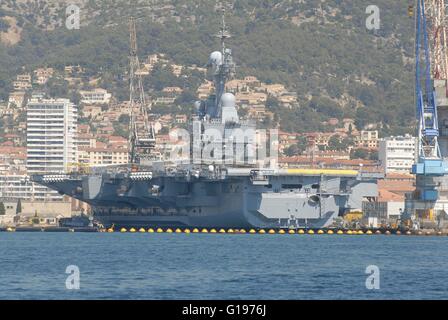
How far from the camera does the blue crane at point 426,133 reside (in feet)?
318

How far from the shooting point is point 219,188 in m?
90.8

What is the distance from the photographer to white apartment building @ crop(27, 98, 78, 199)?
173875mm

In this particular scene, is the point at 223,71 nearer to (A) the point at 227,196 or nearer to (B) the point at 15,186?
(A) the point at 227,196

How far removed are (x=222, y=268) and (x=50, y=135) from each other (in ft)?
409

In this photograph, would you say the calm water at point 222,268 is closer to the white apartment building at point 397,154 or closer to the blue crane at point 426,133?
the blue crane at point 426,133

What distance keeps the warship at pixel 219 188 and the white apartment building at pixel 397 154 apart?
7310 centimetres

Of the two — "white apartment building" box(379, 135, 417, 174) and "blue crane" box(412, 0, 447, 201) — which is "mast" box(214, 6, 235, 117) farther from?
"white apartment building" box(379, 135, 417, 174)

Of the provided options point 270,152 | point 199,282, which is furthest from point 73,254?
point 270,152

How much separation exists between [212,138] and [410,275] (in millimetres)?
45282

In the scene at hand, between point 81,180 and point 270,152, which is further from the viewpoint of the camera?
point 270,152

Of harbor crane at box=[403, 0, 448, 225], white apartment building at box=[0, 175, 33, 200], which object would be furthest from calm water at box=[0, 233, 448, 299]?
white apartment building at box=[0, 175, 33, 200]
